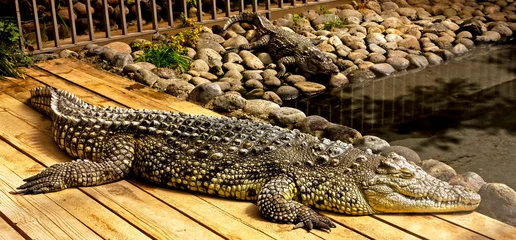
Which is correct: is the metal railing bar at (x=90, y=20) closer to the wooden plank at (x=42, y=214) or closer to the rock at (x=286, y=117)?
the rock at (x=286, y=117)

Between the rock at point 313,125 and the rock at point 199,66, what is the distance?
2303mm

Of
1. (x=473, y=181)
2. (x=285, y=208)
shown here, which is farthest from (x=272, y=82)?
(x=285, y=208)

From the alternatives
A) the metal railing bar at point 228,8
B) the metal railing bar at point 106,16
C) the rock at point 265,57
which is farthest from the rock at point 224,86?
the metal railing bar at point 228,8

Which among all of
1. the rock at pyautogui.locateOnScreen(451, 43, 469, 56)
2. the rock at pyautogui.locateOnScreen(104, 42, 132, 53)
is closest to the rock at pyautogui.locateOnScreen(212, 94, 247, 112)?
the rock at pyautogui.locateOnScreen(104, 42, 132, 53)

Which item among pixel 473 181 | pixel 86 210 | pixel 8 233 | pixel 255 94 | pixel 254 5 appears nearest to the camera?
pixel 8 233

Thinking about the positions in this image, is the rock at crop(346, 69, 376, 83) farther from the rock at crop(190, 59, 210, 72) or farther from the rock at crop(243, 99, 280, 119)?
the rock at crop(243, 99, 280, 119)

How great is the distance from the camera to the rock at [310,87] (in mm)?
7848

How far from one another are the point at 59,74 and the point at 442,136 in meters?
3.79

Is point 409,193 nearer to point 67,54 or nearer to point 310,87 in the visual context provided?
point 310,87

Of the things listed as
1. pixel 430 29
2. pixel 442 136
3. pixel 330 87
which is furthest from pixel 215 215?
pixel 430 29

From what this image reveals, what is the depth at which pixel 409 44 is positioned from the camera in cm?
940

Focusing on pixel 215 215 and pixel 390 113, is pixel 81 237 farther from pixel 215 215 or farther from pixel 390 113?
pixel 390 113

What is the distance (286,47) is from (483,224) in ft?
17.0

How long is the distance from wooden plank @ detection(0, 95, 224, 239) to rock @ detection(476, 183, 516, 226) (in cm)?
170
